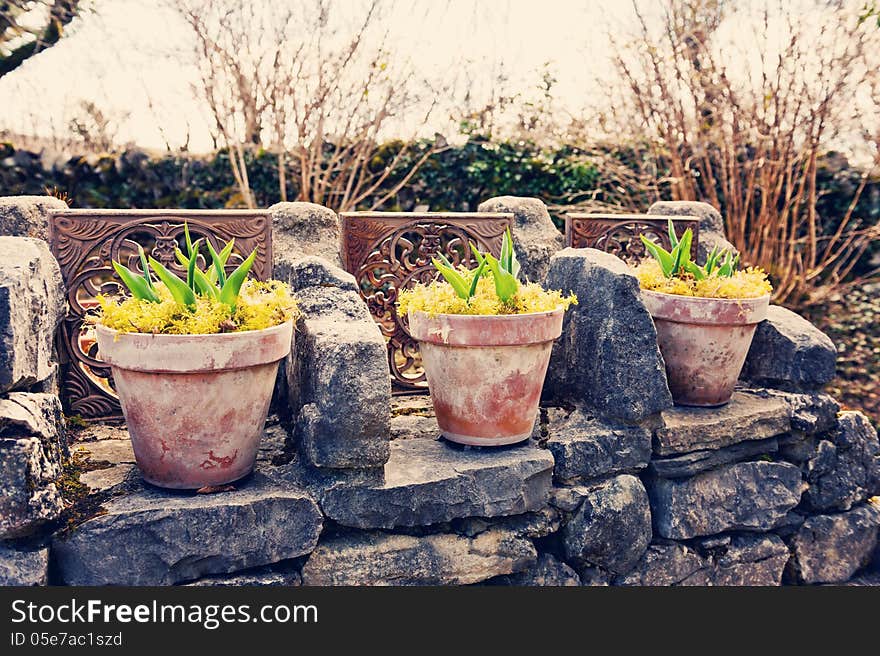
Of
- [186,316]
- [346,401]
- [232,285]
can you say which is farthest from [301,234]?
[346,401]

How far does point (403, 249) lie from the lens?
3.64 meters

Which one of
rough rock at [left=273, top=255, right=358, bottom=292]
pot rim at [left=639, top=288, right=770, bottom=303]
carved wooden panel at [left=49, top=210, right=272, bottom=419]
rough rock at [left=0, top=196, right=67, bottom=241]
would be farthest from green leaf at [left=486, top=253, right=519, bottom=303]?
rough rock at [left=0, top=196, right=67, bottom=241]

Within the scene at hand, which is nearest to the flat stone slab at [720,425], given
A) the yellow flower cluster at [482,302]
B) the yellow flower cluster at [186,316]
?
the yellow flower cluster at [482,302]

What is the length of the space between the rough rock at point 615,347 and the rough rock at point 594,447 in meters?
0.07

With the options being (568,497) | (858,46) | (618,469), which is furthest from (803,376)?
(858,46)

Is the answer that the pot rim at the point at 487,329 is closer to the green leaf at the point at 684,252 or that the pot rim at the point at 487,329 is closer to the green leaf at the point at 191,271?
the green leaf at the point at 191,271

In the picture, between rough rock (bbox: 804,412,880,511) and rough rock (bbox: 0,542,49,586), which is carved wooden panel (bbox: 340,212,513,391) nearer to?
rough rock (bbox: 0,542,49,586)

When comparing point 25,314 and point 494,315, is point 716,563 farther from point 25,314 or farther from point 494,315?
point 25,314

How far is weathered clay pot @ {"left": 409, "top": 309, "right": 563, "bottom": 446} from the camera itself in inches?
108

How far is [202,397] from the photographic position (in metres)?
2.41

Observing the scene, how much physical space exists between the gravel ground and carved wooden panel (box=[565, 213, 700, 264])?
10.8ft

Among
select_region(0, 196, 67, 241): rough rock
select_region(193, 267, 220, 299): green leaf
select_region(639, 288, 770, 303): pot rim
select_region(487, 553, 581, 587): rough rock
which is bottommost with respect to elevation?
select_region(487, 553, 581, 587): rough rock

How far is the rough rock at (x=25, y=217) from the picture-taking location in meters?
3.05

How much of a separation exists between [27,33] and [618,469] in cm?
801
